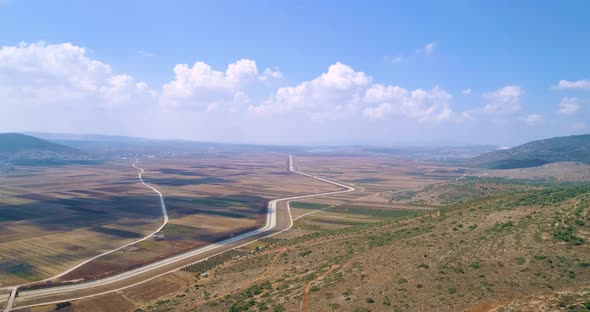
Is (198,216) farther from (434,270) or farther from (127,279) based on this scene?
(434,270)

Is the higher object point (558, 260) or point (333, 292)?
point (558, 260)

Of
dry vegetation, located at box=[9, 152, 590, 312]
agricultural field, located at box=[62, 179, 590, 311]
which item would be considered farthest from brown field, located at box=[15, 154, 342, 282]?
agricultural field, located at box=[62, 179, 590, 311]

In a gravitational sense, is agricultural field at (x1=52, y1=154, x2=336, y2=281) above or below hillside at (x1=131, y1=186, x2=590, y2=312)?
below

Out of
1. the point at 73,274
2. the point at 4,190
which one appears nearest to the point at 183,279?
the point at 73,274

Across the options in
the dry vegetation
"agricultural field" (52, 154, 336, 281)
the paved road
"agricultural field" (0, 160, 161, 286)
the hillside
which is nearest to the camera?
the hillside

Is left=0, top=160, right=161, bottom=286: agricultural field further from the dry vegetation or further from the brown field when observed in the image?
the dry vegetation

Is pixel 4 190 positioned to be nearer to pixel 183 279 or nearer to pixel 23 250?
pixel 23 250

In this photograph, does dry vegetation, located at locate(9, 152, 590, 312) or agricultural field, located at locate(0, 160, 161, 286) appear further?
agricultural field, located at locate(0, 160, 161, 286)

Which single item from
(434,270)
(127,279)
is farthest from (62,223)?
(434,270)

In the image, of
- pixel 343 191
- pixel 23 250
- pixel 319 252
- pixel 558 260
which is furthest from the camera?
pixel 343 191

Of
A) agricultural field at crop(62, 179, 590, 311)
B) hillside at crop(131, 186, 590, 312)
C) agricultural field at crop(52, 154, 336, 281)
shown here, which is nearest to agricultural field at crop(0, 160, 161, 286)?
agricultural field at crop(52, 154, 336, 281)

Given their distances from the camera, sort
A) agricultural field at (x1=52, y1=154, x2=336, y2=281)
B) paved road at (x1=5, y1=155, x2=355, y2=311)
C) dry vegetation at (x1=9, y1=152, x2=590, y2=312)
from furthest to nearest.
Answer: agricultural field at (x1=52, y1=154, x2=336, y2=281) < paved road at (x1=5, y1=155, x2=355, y2=311) < dry vegetation at (x1=9, y1=152, x2=590, y2=312)
